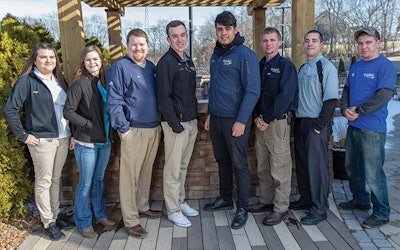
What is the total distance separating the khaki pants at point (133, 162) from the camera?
283 cm

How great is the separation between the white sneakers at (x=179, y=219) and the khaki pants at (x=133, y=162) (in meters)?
0.34

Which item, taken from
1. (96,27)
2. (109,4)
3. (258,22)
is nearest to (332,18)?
(96,27)

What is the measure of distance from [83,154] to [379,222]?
268 cm

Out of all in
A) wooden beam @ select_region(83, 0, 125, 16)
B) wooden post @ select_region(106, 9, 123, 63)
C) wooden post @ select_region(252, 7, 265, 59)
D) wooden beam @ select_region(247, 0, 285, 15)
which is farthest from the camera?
wooden post @ select_region(106, 9, 123, 63)

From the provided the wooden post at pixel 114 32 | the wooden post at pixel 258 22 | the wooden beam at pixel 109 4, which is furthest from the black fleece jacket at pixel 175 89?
the wooden post at pixel 114 32

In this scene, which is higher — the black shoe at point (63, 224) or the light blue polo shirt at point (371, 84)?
the light blue polo shirt at point (371, 84)

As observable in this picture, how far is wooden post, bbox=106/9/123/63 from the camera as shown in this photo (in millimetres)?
6383

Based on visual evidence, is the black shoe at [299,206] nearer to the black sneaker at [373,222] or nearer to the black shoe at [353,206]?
the black shoe at [353,206]

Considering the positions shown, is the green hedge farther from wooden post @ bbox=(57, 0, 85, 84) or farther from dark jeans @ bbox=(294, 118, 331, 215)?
dark jeans @ bbox=(294, 118, 331, 215)

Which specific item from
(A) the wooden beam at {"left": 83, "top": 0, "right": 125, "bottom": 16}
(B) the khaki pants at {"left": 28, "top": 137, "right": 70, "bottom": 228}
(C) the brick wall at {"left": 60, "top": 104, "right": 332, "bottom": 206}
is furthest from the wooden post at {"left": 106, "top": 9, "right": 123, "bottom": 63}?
(B) the khaki pants at {"left": 28, "top": 137, "right": 70, "bottom": 228}

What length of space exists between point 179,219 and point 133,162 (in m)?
0.72

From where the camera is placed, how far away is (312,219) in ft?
9.97

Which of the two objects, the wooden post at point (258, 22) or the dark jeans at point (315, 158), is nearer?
the dark jeans at point (315, 158)

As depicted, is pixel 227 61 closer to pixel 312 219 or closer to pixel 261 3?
pixel 312 219
